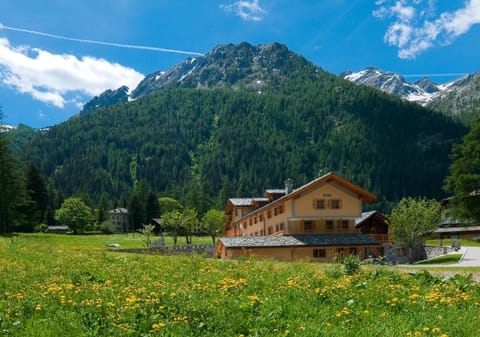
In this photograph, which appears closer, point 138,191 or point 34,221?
point 34,221

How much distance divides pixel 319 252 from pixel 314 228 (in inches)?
201

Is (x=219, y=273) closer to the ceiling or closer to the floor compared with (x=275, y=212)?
closer to the floor

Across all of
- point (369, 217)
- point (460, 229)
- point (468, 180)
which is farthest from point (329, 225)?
point (460, 229)

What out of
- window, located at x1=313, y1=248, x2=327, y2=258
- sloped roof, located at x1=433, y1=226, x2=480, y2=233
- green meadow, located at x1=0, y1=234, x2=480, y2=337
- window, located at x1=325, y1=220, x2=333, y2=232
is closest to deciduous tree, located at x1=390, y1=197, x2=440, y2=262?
window, located at x1=325, y1=220, x2=333, y2=232

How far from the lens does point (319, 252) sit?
156 ft

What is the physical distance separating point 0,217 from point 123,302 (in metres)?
65.3

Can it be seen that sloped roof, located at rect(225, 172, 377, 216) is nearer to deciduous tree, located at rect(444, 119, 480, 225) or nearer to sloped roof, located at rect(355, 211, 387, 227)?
deciduous tree, located at rect(444, 119, 480, 225)

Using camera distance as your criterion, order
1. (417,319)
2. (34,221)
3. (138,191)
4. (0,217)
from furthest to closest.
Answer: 1. (138,191)
2. (34,221)
3. (0,217)
4. (417,319)

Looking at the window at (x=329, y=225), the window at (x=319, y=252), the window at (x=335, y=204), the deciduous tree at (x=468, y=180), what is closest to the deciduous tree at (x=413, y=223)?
the deciduous tree at (x=468, y=180)

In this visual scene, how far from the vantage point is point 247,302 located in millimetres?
10031

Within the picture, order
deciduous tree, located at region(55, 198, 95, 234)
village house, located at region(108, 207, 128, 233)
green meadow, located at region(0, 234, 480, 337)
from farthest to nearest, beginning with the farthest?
1. village house, located at region(108, 207, 128, 233)
2. deciduous tree, located at region(55, 198, 95, 234)
3. green meadow, located at region(0, 234, 480, 337)

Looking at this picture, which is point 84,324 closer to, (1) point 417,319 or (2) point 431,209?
(1) point 417,319

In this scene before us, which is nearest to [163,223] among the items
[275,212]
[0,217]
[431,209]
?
[0,217]

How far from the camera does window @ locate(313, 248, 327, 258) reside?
47375 mm
